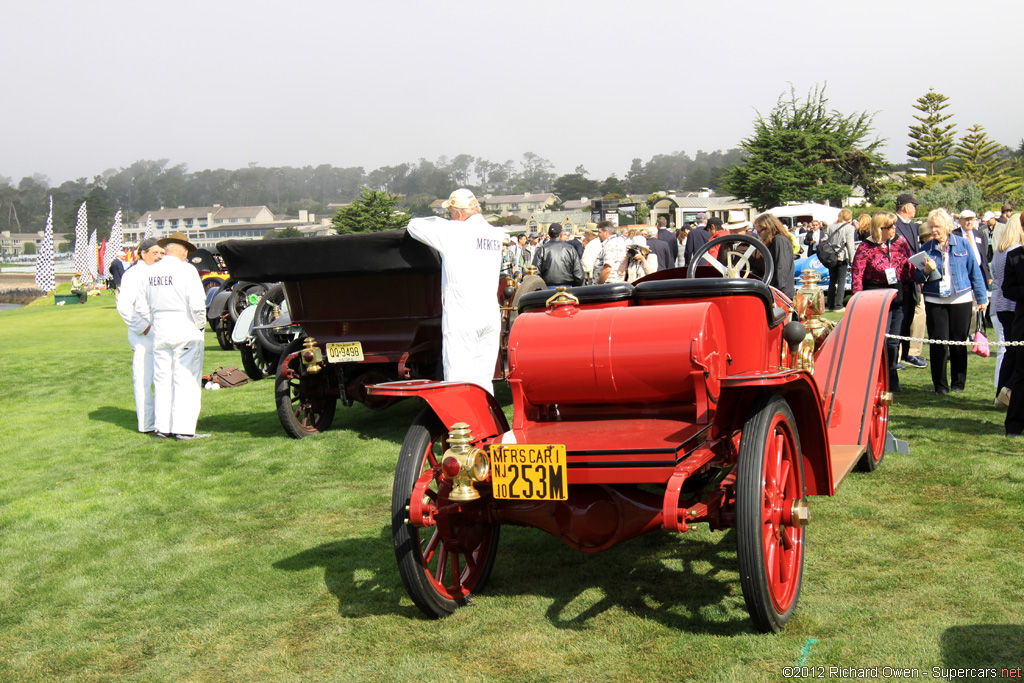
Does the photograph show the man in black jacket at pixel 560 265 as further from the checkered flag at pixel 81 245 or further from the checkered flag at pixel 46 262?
the checkered flag at pixel 81 245

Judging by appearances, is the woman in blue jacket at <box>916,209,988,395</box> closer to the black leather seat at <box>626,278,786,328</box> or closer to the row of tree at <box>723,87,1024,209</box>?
the black leather seat at <box>626,278,786,328</box>

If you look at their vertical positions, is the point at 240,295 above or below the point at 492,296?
below

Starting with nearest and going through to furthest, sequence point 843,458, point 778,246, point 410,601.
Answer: point 410,601 < point 843,458 < point 778,246

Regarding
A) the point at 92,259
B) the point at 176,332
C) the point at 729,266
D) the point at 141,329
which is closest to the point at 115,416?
the point at 141,329

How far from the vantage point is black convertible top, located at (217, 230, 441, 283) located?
646 cm

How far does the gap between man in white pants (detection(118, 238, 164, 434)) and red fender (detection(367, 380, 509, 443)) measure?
15.6 feet

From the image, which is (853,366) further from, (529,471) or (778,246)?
(529,471)

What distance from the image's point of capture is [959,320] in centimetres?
828

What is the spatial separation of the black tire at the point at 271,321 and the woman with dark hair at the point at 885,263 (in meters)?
6.18

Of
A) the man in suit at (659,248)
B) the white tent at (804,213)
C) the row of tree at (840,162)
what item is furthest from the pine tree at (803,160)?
the man in suit at (659,248)

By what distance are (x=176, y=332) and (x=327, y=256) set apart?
1883 millimetres

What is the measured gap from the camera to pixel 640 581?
4.04 meters

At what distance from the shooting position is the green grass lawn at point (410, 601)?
130 inches

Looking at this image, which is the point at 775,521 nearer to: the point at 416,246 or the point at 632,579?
the point at 632,579
